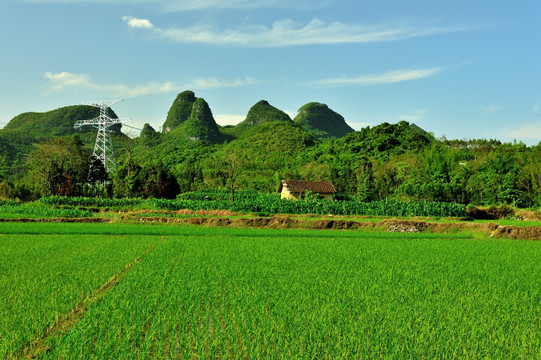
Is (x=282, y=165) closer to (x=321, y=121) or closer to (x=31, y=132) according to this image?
Answer: (x=31, y=132)

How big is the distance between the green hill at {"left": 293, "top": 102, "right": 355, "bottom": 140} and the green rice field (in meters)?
134

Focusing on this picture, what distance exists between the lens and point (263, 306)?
6.86m

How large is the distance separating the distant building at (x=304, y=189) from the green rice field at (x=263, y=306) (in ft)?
115

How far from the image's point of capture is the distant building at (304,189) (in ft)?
160

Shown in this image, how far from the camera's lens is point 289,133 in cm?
9144

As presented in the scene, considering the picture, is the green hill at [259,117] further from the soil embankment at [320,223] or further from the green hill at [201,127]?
the soil embankment at [320,223]

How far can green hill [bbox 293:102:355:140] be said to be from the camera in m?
150

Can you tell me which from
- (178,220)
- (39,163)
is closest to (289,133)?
(39,163)

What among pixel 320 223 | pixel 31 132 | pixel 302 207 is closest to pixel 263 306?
pixel 320 223

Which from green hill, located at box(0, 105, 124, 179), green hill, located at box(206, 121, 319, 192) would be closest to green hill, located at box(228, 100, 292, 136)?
green hill, located at box(206, 121, 319, 192)

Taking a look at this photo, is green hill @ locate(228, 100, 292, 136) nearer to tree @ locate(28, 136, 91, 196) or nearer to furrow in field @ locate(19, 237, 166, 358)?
tree @ locate(28, 136, 91, 196)

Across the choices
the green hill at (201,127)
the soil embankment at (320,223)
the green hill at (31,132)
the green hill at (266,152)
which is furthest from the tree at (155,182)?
the green hill at (201,127)

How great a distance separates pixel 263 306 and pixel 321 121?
152508 millimetres

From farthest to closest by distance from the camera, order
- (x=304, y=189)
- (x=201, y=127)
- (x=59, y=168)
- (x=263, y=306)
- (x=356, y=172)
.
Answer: (x=201, y=127), (x=356, y=172), (x=304, y=189), (x=59, y=168), (x=263, y=306)
